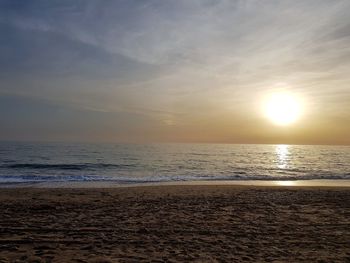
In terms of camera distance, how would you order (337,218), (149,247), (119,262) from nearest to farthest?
(119,262)
(149,247)
(337,218)

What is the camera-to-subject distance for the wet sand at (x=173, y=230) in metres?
7.44

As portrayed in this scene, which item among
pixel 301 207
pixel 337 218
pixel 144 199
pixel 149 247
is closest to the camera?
pixel 149 247

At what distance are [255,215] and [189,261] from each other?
5612mm

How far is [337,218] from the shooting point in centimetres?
1157

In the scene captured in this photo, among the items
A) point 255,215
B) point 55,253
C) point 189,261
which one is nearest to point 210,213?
point 255,215

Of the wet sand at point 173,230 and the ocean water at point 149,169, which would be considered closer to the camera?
the wet sand at point 173,230

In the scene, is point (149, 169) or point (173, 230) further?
point (149, 169)

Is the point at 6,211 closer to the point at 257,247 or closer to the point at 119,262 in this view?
the point at 119,262

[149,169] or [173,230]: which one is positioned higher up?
[173,230]

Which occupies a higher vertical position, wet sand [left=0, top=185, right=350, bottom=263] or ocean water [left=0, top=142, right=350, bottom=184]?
wet sand [left=0, top=185, right=350, bottom=263]

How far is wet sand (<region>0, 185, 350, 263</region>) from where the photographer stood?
744cm

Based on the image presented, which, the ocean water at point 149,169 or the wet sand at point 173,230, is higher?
the wet sand at point 173,230

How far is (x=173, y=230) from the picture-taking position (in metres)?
9.61

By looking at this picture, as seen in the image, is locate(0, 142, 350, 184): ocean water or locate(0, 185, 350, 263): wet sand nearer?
locate(0, 185, 350, 263): wet sand
